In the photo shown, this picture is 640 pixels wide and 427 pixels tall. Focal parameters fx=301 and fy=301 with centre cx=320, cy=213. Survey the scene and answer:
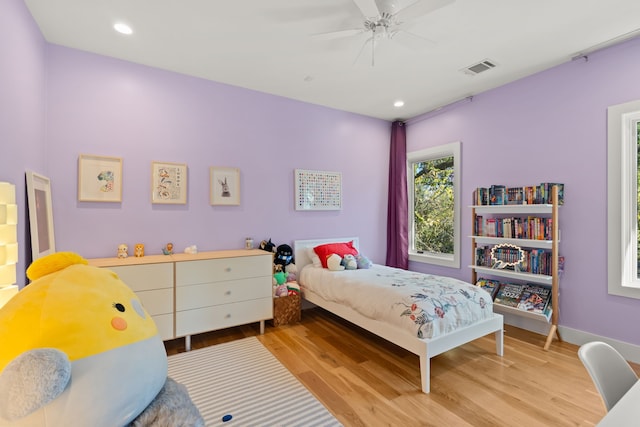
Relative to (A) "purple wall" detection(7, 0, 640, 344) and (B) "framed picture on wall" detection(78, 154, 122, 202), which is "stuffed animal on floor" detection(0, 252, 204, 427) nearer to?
(A) "purple wall" detection(7, 0, 640, 344)

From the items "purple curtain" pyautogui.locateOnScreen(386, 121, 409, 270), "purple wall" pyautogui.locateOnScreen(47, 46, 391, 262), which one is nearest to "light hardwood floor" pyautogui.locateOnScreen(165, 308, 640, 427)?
"purple wall" pyautogui.locateOnScreen(47, 46, 391, 262)

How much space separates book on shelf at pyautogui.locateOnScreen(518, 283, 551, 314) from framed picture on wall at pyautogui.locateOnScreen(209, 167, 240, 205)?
3039 mm

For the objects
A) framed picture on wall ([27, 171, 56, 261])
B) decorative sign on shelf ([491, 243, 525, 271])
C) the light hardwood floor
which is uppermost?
framed picture on wall ([27, 171, 56, 261])

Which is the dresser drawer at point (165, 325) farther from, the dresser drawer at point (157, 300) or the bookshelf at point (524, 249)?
the bookshelf at point (524, 249)

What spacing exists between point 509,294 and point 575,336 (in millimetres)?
599

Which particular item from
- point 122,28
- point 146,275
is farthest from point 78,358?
point 122,28

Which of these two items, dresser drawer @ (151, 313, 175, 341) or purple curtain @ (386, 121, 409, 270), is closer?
dresser drawer @ (151, 313, 175, 341)

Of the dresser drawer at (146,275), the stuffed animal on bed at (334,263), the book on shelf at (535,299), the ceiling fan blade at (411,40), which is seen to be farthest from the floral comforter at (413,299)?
the ceiling fan blade at (411,40)

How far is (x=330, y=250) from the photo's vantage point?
11.7 ft

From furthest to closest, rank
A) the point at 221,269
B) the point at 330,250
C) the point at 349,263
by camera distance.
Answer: the point at 330,250 < the point at 349,263 < the point at 221,269

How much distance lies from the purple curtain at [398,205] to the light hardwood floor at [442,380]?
160 cm

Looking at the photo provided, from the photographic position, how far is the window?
3.81 m

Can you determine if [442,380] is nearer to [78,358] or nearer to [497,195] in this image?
[497,195]

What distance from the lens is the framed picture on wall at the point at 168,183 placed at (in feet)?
9.55
